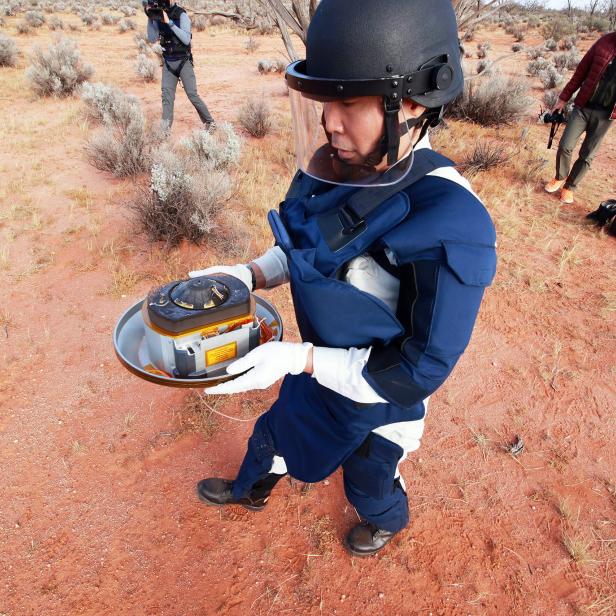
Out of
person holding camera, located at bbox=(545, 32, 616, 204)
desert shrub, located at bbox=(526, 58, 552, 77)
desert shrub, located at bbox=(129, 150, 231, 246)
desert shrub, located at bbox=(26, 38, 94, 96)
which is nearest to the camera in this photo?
desert shrub, located at bbox=(129, 150, 231, 246)

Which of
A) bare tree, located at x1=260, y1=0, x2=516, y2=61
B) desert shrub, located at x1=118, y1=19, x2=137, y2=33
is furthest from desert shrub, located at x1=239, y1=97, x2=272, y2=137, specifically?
desert shrub, located at x1=118, y1=19, x2=137, y2=33

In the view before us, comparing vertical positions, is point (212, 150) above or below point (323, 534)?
above

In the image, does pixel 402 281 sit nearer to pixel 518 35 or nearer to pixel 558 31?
pixel 518 35

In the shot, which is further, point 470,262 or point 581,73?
point 581,73

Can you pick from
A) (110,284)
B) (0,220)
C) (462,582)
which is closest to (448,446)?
(462,582)

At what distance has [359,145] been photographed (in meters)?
1.21

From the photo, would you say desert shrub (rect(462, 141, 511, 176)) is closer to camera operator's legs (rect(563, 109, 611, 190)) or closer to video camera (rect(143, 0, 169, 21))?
camera operator's legs (rect(563, 109, 611, 190))

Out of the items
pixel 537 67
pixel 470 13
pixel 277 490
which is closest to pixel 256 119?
pixel 470 13

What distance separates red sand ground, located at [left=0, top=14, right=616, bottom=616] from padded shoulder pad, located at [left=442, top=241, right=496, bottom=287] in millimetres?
1725

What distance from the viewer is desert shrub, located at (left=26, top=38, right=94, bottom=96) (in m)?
9.16

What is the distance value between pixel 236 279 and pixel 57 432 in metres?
1.86

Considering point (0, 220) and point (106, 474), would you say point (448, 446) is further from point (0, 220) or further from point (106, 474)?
point (0, 220)

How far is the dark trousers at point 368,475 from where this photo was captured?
169cm

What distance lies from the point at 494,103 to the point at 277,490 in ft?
28.7
